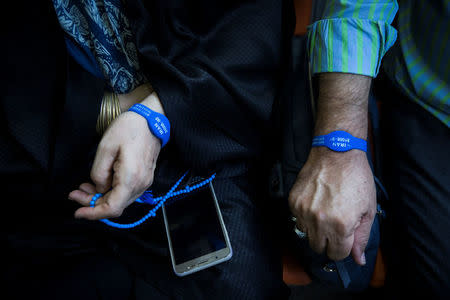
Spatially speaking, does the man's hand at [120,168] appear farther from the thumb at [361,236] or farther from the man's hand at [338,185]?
the thumb at [361,236]

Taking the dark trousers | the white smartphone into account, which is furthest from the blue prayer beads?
the dark trousers

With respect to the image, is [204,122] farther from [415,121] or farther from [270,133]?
[415,121]

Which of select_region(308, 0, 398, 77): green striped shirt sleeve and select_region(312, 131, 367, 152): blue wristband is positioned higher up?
select_region(308, 0, 398, 77): green striped shirt sleeve

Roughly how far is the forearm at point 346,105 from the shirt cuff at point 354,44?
0.02 meters

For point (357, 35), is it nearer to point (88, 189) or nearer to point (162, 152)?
point (162, 152)

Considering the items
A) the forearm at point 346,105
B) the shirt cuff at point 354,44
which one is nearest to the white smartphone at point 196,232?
the forearm at point 346,105

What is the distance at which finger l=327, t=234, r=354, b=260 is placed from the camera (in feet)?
2.05

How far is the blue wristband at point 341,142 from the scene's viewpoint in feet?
2.20

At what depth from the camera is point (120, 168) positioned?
1.88ft

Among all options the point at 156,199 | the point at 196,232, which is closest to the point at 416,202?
the point at 196,232

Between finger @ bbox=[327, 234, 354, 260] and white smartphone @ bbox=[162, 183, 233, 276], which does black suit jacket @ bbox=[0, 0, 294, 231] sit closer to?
white smartphone @ bbox=[162, 183, 233, 276]

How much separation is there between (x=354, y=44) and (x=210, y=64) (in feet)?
1.20

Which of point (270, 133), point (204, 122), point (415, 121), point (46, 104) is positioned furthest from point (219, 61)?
point (415, 121)

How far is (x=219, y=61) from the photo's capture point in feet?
2.25
